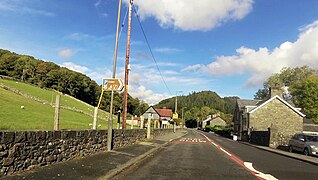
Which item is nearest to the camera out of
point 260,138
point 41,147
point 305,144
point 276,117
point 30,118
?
point 41,147

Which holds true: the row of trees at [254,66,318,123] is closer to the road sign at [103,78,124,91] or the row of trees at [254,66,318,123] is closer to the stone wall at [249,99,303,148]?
the stone wall at [249,99,303,148]

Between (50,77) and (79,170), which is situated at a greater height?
(50,77)

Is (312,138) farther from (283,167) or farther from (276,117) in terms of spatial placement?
(276,117)

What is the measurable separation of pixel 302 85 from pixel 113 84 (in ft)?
210

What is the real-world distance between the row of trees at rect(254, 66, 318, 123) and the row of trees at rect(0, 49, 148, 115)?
152 feet

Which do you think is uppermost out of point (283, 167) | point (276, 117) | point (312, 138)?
point (276, 117)

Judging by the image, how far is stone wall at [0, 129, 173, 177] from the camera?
7973mm

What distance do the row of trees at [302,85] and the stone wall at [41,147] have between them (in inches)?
1965

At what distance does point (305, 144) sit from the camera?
23969 mm

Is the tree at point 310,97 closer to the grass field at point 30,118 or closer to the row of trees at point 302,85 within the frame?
the row of trees at point 302,85

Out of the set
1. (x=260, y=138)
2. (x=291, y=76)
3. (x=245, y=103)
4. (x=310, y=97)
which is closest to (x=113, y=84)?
(x=260, y=138)

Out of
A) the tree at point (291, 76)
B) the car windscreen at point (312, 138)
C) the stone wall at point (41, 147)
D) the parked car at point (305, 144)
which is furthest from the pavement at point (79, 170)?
the tree at point (291, 76)

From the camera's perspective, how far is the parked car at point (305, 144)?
2293 centimetres

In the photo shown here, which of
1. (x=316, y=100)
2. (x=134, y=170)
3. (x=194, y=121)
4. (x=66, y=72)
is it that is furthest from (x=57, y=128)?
(x=194, y=121)
